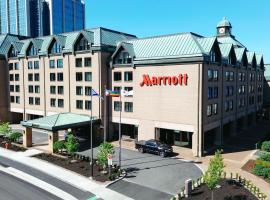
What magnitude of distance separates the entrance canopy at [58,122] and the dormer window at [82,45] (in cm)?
1304

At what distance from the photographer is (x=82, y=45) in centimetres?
5391

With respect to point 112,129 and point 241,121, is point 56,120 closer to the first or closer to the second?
point 112,129

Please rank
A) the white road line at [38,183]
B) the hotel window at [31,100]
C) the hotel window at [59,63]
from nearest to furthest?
the white road line at [38,183] → the hotel window at [59,63] → the hotel window at [31,100]

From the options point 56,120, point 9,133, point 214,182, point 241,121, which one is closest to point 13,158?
point 56,120

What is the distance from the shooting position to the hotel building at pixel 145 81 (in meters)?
43.7

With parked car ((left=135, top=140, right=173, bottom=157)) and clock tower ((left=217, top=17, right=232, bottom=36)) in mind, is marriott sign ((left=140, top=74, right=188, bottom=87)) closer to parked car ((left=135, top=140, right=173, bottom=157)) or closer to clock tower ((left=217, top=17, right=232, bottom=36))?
parked car ((left=135, top=140, right=173, bottom=157))

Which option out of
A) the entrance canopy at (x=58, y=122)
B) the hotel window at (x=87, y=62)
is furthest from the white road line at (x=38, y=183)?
the hotel window at (x=87, y=62)

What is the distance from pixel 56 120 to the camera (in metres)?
46.3

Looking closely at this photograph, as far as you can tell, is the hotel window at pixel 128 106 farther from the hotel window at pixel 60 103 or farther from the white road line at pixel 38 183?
the white road line at pixel 38 183

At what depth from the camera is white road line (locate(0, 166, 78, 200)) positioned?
92.8 feet

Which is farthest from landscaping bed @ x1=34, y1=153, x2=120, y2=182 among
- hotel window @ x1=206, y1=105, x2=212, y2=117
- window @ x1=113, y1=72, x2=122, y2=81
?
hotel window @ x1=206, y1=105, x2=212, y2=117

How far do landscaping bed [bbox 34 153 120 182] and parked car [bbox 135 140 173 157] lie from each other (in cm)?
911

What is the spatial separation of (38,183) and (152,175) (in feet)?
43.0

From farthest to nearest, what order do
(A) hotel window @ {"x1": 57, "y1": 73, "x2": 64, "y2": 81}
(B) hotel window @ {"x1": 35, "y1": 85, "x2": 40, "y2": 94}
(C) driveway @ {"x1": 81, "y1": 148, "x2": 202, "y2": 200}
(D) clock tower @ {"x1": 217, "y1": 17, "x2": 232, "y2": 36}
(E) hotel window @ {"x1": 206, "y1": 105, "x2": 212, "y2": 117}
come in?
(D) clock tower @ {"x1": 217, "y1": 17, "x2": 232, "y2": 36}
(B) hotel window @ {"x1": 35, "y1": 85, "x2": 40, "y2": 94}
(A) hotel window @ {"x1": 57, "y1": 73, "x2": 64, "y2": 81}
(E) hotel window @ {"x1": 206, "y1": 105, "x2": 212, "y2": 117}
(C) driveway @ {"x1": 81, "y1": 148, "x2": 202, "y2": 200}
